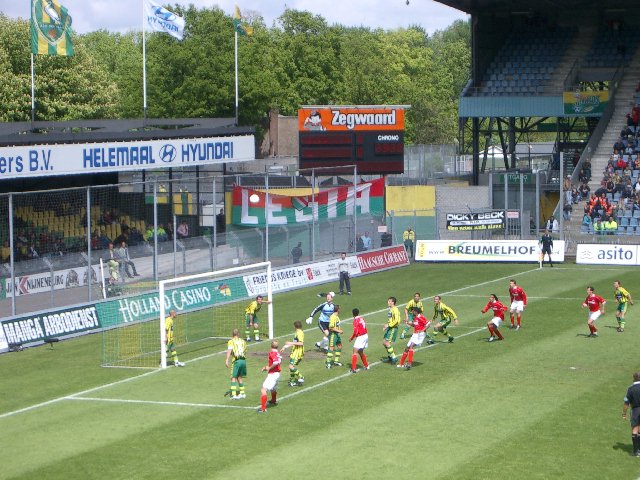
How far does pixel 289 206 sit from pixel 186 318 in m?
12.6

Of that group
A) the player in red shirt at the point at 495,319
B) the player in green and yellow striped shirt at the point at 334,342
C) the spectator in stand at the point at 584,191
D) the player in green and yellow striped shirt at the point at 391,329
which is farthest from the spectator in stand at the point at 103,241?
the spectator in stand at the point at 584,191

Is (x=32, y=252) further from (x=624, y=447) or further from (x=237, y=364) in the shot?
(x=624, y=447)

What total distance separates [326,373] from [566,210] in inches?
1375

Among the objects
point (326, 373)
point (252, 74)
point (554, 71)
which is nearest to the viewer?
point (326, 373)

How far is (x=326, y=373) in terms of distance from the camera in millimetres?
30484

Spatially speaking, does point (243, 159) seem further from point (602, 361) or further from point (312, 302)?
point (602, 361)

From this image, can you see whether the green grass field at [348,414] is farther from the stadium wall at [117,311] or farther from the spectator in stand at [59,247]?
the spectator in stand at [59,247]

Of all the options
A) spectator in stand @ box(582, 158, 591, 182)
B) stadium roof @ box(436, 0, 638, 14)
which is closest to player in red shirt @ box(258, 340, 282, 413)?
spectator in stand @ box(582, 158, 591, 182)

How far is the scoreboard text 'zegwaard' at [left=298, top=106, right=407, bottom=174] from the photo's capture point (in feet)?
190

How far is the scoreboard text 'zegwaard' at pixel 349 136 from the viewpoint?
5794 centimetres

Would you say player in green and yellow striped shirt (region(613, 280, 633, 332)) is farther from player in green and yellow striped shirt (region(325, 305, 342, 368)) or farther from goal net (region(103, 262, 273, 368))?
goal net (region(103, 262, 273, 368))

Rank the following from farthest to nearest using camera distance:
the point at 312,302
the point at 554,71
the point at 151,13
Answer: the point at 554,71 → the point at 151,13 → the point at 312,302

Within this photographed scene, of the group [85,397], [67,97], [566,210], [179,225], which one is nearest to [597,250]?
[566,210]

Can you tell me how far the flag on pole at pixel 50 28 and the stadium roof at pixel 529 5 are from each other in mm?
31011
